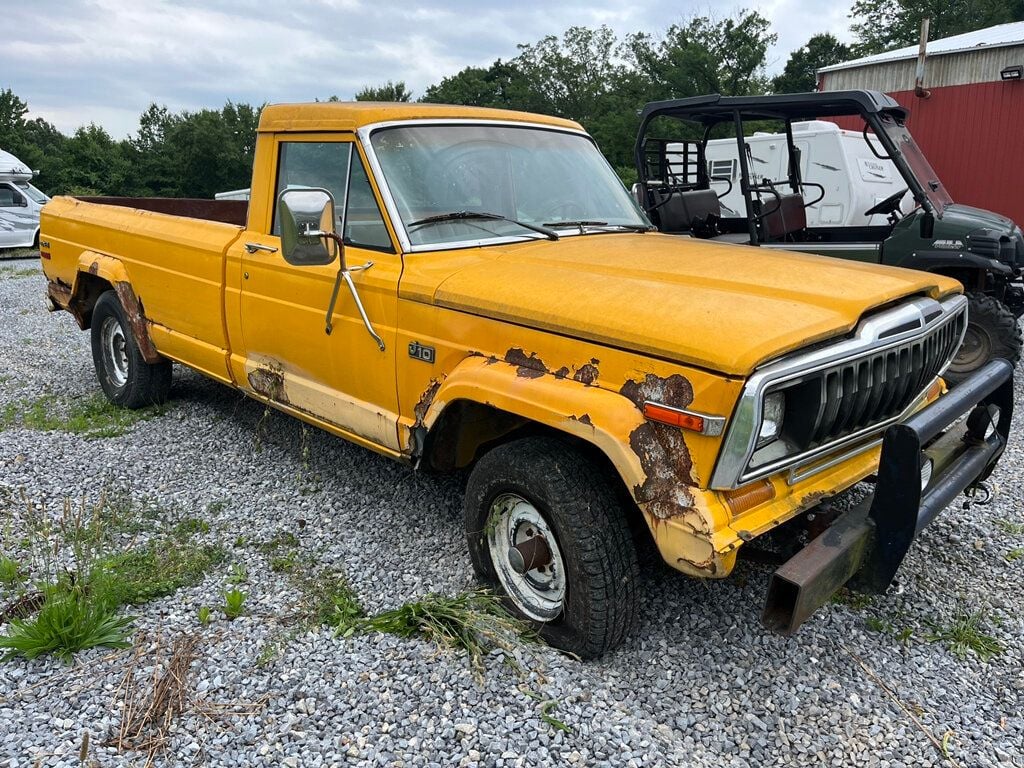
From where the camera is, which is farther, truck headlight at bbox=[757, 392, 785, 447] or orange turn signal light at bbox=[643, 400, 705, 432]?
truck headlight at bbox=[757, 392, 785, 447]

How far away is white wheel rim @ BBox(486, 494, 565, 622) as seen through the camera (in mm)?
2986

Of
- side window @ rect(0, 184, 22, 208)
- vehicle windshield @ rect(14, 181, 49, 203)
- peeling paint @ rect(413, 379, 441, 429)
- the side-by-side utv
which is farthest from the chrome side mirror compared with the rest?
vehicle windshield @ rect(14, 181, 49, 203)

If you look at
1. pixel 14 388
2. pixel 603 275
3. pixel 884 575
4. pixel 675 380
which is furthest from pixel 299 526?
pixel 14 388

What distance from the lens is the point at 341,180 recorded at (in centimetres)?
379

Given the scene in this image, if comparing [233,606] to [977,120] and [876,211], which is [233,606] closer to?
[876,211]

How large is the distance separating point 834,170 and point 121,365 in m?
9.14

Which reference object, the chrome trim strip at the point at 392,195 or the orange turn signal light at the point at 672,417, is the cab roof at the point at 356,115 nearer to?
the chrome trim strip at the point at 392,195

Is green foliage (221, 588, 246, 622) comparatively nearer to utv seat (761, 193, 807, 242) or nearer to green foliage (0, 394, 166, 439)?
green foliage (0, 394, 166, 439)

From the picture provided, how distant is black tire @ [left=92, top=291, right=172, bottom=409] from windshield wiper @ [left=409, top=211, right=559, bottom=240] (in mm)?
2943

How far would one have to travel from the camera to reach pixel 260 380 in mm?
4312

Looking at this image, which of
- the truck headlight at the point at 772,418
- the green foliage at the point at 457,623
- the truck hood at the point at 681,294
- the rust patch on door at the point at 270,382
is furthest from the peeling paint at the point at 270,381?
the truck headlight at the point at 772,418

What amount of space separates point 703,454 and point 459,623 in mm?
1225

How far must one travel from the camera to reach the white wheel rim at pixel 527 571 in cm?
299

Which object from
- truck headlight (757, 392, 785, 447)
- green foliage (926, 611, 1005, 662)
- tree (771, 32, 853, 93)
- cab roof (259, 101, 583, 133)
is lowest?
green foliage (926, 611, 1005, 662)
